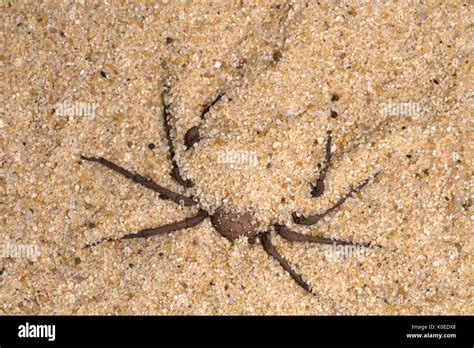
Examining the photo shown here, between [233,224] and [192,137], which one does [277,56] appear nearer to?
[192,137]

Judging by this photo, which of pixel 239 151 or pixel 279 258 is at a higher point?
pixel 239 151

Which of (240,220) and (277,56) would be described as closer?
(240,220)

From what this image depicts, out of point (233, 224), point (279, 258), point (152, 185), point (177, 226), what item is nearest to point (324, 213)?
point (279, 258)

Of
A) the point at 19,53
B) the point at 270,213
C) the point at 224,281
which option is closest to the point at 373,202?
the point at 270,213

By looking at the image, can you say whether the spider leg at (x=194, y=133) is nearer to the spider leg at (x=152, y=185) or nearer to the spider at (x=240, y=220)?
the spider at (x=240, y=220)

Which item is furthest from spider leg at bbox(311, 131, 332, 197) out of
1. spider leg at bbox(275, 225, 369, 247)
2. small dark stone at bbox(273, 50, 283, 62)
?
small dark stone at bbox(273, 50, 283, 62)

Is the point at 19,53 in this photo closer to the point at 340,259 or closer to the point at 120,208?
the point at 120,208

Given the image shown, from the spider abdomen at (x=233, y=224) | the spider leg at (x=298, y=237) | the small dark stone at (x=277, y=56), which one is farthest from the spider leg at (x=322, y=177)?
the small dark stone at (x=277, y=56)
